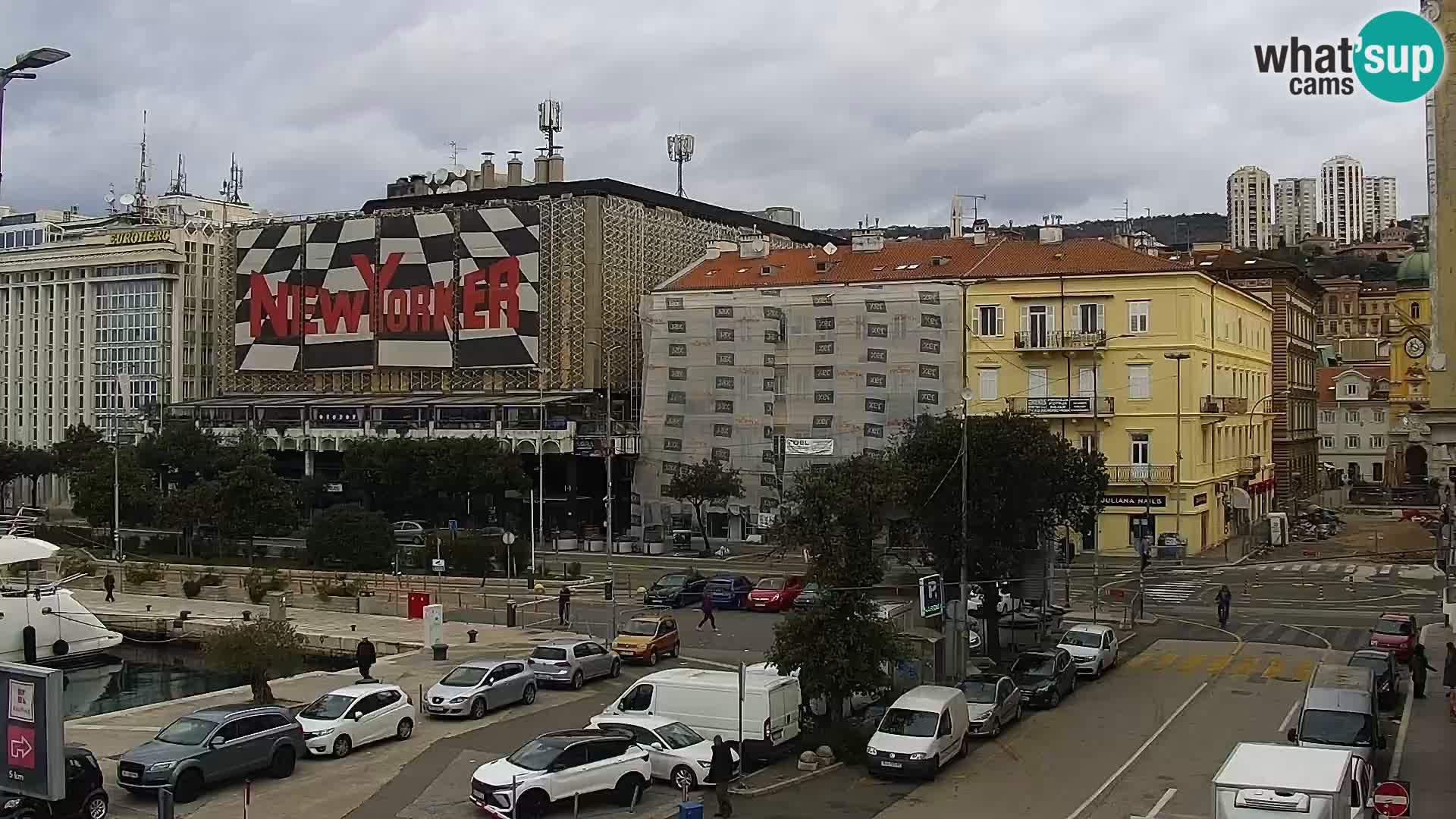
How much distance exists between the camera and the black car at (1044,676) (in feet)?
103

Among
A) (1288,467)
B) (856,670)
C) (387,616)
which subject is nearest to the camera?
(856,670)

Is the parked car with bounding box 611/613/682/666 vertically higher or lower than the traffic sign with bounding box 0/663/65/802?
lower

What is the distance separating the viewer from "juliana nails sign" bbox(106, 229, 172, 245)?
98312mm

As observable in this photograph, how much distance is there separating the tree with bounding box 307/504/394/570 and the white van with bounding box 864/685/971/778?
38375 millimetres

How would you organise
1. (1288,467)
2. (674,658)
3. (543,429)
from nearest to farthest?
(674,658) < (543,429) < (1288,467)

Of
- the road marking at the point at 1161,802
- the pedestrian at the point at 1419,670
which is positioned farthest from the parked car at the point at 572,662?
the pedestrian at the point at 1419,670

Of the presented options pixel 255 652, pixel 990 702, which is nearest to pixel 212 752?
pixel 255 652

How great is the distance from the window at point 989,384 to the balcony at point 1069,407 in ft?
6.06

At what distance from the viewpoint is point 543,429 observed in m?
77.5

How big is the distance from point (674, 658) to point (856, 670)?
12537 mm

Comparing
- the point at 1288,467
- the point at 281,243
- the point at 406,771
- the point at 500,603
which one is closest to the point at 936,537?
the point at 406,771

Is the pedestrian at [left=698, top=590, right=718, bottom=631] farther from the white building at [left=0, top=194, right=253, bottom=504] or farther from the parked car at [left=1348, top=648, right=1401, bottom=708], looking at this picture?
the white building at [left=0, top=194, right=253, bottom=504]

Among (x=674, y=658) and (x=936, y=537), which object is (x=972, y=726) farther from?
(x=674, y=658)

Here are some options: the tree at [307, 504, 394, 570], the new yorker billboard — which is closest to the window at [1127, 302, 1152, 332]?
the new yorker billboard
